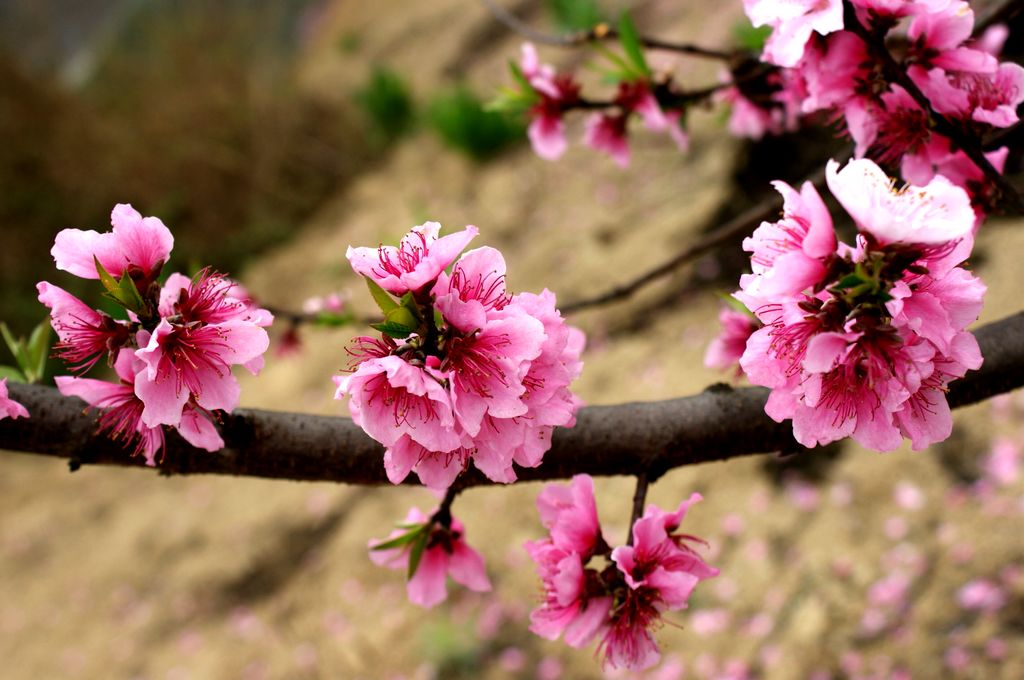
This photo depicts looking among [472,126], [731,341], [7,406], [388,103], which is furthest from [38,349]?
[388,103]

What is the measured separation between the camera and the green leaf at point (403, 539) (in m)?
0.78

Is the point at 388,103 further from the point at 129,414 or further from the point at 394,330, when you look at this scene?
the point at 394,330

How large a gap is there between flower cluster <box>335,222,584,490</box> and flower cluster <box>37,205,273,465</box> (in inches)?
3.7

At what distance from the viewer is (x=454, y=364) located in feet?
1.75

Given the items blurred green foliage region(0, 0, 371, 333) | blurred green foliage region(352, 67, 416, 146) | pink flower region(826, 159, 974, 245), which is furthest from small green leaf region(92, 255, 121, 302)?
blurred green foliage region(0, 0, 371, 333)

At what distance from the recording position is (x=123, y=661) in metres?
3.04

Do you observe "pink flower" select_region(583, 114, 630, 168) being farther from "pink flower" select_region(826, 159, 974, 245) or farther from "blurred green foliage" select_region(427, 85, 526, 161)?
"blurred green foliage" select_region(427, 85, 526, 161)

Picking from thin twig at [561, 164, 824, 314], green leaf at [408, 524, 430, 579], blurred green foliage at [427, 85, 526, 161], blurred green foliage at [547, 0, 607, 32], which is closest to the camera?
green leaf at [408, 524, 430, 579]

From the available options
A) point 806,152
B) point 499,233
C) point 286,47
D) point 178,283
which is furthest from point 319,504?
point 286,47

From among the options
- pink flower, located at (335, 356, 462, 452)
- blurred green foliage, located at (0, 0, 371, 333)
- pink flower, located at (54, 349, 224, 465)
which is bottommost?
blurred green foliage, located at (0, 0, 371, 333)

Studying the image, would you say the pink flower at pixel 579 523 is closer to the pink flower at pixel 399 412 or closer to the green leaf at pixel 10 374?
the pink flower at pixel 399 412

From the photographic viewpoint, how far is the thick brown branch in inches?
27.1

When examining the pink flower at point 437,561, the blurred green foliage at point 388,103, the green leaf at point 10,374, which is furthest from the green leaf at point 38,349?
the blurred green foliage at point 388,103

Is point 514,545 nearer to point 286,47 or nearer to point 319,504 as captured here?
point 319,504
